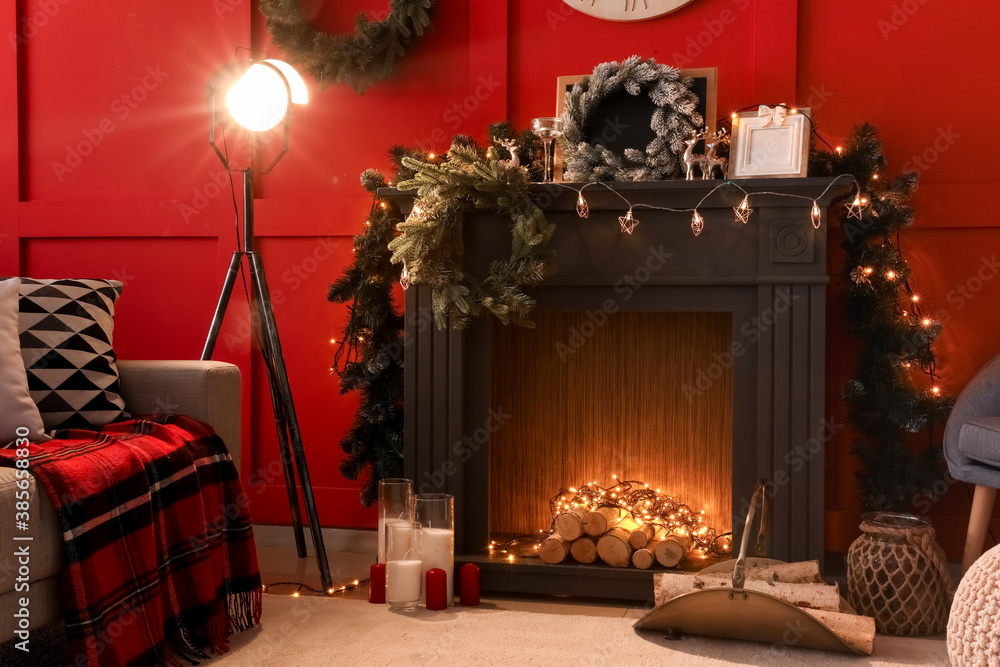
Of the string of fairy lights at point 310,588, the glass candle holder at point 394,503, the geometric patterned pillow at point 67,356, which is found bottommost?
the string of fairy lights at point 310,588

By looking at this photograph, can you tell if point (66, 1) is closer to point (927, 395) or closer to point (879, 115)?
point (879, 115)

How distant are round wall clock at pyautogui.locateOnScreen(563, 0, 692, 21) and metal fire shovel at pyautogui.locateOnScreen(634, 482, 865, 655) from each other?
154cm

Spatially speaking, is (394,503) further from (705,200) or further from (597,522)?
(705,200)

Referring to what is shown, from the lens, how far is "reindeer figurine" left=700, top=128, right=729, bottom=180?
94.4 inches

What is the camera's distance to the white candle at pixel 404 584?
2264mm

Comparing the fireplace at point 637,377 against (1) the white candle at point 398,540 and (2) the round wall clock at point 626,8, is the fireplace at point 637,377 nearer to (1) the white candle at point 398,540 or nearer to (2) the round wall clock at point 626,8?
(1) the white candle at point 398,540

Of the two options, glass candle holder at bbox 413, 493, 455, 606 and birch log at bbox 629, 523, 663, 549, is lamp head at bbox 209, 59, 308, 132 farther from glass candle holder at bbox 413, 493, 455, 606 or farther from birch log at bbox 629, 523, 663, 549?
birch log at bbox 629, 523, 663, 549

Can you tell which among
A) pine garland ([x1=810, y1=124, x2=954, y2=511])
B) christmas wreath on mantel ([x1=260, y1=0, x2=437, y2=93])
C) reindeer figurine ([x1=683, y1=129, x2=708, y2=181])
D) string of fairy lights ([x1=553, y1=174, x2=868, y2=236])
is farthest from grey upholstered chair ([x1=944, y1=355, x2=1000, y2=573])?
christmas wreath on mantel ([x1=260, y1=0, x2=437, y2=93])

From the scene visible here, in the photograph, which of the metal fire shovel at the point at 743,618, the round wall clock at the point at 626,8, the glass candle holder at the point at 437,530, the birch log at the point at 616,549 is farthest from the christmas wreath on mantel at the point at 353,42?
the metal fire shovel at the point at 743,618

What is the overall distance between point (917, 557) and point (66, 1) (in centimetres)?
328

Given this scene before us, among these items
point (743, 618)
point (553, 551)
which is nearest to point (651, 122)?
point (553, 551)

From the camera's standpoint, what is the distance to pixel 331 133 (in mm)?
2941

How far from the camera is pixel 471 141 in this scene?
2658 mm

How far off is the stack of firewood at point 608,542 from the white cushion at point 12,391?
4.37ft
